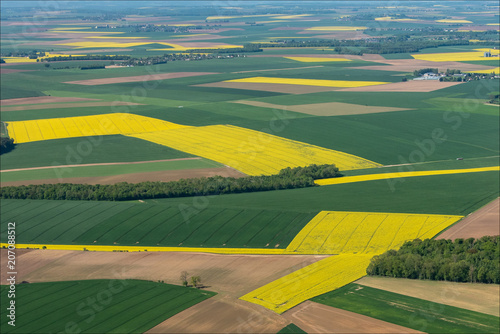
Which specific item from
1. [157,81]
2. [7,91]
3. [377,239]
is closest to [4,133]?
[7,91]

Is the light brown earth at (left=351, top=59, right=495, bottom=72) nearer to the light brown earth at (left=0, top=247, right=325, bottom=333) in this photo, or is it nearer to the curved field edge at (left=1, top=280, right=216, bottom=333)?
the light brown earth at (left=0, top=247, right=325, bottom=333)

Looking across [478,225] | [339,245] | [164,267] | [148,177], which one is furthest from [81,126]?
[478,225]

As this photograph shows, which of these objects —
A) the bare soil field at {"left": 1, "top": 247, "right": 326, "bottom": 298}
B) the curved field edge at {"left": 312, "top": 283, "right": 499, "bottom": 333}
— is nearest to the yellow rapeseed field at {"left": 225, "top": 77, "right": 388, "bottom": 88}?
the bare soil field at {"left": 1, "top": 247, "right": 326, "bottom": 298}

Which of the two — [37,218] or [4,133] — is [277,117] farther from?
[37,218]

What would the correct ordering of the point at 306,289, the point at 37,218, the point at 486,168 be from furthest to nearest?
the point at 486,168 → the point at 37,218 → the point at 306,289

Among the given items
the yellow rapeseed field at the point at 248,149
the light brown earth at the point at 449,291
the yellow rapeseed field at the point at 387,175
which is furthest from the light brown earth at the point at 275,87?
the light brown earth at the point at 449,291

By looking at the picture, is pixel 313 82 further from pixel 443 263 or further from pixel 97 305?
pixel 97 305
